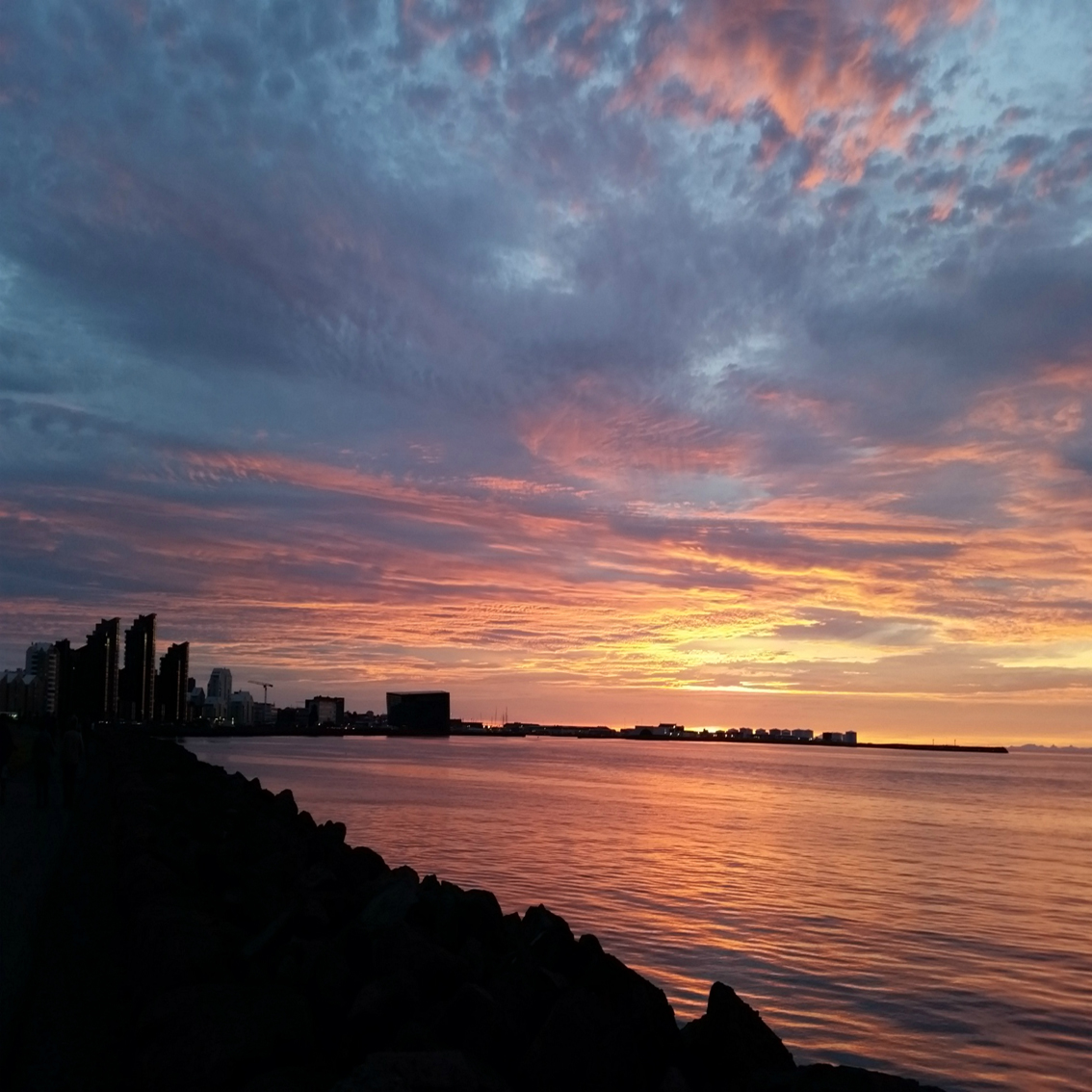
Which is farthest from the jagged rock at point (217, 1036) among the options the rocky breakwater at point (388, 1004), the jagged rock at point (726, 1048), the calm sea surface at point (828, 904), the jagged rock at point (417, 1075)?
the calm sea surface at point (828, 904)

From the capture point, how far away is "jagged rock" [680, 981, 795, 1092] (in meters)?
7.06

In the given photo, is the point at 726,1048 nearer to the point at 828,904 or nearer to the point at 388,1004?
the point at 388,1004

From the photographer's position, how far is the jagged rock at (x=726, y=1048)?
706 cm

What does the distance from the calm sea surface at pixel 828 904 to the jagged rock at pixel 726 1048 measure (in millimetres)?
4523

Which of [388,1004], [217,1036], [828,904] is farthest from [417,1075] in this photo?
[828,904]

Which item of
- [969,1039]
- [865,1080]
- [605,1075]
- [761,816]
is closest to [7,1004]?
[605,1075]

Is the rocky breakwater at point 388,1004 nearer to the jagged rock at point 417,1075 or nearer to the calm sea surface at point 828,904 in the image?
the jagged rock at point 417,1075

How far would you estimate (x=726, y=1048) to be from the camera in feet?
23.3

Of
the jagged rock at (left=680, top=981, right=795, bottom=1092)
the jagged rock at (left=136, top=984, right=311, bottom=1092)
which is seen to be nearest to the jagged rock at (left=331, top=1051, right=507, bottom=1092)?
the jagged rock at (left=136, top=984, right=311, bottom=1092)

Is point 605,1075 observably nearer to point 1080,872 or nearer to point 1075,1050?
point 1075,1050

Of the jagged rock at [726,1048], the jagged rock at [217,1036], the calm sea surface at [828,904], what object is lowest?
the calm sea surface at [828,904]

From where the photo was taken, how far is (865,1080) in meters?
5.65

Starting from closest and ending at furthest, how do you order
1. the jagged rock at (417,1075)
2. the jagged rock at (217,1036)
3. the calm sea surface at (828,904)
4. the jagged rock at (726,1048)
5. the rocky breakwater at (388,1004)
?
the jagged rock at (417,1075) → the jagged rock at (217,1036) → the rocky breakwater at (388,1004) → the jagged rock at (726,1048) → the calm sea surface at (828,904)

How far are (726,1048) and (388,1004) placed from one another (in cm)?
227
